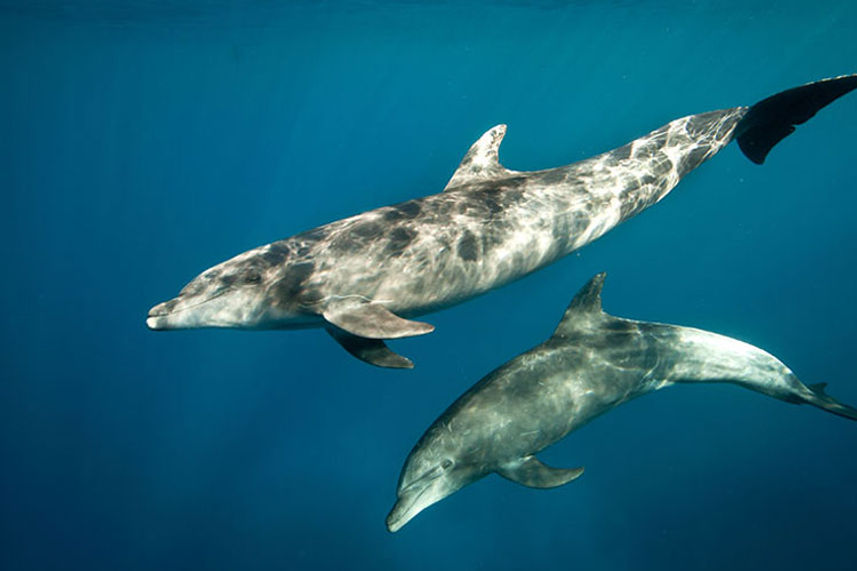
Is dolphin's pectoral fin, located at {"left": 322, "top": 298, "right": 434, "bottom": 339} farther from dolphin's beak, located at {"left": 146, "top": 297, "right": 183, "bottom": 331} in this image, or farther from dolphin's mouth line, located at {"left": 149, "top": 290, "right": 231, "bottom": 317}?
dolphin's beak, located at {"left": 146, "top": 297, "right": 183, "bottom": 331}

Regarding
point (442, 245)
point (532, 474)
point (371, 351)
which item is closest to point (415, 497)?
point (532, 474)

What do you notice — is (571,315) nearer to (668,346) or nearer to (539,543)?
(668,346)

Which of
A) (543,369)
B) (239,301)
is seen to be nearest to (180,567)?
(239,301)

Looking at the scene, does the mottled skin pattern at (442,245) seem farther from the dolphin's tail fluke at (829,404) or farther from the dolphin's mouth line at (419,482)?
the dolphin's tail fluke at (829,404)

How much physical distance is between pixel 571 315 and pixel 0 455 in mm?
26918

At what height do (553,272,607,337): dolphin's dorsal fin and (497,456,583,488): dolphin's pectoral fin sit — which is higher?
(553,272,607,337): dolphin's dorsal fin

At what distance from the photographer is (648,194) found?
782 centimetres

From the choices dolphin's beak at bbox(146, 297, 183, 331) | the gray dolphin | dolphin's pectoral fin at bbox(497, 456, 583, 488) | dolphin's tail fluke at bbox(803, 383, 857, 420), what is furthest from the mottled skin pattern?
dolphin's tail fluke at bbox(803, 383, 857, 420)

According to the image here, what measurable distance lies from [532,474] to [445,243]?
3.07 m

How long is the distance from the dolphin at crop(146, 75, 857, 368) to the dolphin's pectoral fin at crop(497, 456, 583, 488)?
1.84 metres

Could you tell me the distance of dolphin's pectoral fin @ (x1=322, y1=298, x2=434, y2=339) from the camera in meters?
5.26

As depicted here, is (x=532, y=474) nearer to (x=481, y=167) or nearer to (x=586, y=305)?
(x=586, y=305)

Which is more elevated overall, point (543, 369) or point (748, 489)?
point (543, 369)

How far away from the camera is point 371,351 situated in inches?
226
